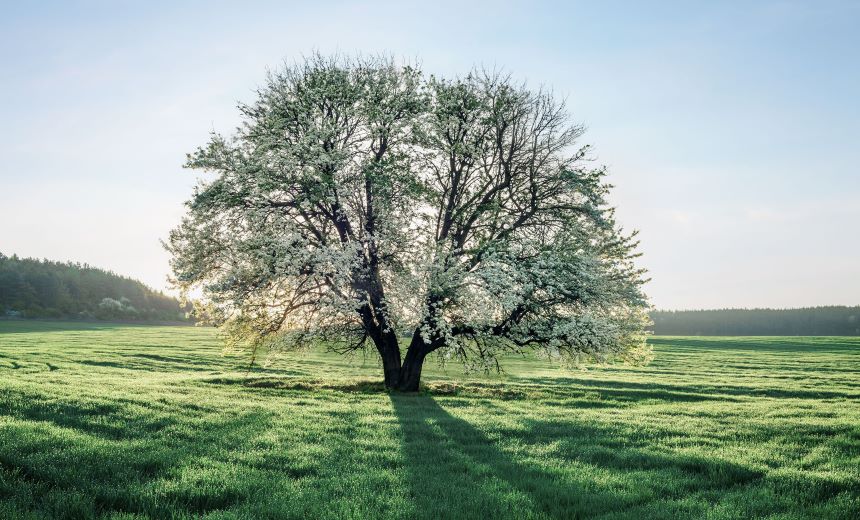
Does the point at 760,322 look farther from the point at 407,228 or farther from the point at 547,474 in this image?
the point at 547,474

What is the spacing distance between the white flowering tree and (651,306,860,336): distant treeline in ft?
464

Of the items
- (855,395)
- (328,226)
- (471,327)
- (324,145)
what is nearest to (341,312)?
(328,226)

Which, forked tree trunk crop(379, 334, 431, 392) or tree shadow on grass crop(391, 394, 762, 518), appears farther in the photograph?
forked tree trunk crop(379, 334, 431, 392)

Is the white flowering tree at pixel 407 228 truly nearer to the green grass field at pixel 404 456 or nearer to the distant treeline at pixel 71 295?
the green grass field at pixel 404 456

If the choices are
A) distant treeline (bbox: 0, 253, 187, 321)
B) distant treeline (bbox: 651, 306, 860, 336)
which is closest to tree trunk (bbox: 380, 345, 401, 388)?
distant treeline (bbox: 0, 253, 187, 321)

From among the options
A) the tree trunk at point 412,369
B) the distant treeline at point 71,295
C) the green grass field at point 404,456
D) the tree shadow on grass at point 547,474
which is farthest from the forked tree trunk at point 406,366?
the distant treeline at point 71,295

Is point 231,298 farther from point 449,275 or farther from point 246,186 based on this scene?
point 449,275

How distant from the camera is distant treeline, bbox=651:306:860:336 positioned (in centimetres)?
15125

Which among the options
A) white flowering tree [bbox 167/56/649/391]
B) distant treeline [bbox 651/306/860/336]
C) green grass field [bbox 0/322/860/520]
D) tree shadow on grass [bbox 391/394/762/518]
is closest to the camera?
green grass field [bbox 0/322/860/520]

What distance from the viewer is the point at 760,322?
527 feet

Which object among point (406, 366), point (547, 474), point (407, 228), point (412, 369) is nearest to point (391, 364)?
point (406, 366)

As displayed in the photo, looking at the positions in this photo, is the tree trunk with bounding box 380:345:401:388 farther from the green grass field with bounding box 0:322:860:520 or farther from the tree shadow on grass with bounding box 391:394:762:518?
the tree shadow on grass with bounding box 391:394:762:518

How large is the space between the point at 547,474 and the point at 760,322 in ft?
588

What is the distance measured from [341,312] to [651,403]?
1529 centimetres
